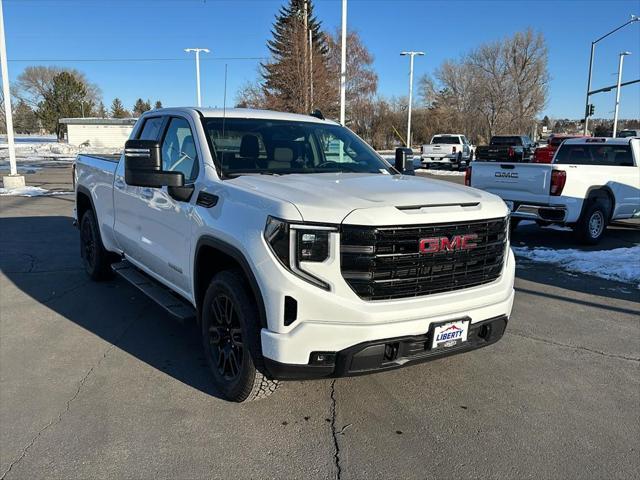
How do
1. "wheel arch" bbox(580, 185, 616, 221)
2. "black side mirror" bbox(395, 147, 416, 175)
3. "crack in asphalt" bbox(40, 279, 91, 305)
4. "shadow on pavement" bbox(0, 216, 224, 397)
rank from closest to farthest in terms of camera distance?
"shadow on pavement" bbox(0, 216, 224, 397), "black side mirror" bbox(395, 147, 416, 175), "crack in asphalt" bbox(40, 279, 91, 305), "wheel arch" bbox(580, 185, 616, 221)

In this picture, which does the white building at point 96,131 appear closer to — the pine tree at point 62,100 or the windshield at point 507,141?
the pine tree at point 62,100

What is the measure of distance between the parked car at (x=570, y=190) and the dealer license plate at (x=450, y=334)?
606 cm

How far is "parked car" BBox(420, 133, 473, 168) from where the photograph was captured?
29.4 meters

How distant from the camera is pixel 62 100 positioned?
72.8 metres

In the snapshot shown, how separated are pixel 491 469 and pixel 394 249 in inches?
50.6

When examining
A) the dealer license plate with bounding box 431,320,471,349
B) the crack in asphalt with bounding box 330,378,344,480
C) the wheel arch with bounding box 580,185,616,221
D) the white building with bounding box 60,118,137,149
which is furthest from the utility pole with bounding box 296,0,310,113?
the white building with bounding box 60,118,137,149

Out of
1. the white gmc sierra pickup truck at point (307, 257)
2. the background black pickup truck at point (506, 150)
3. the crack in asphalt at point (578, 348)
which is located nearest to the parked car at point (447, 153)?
the background black pickup truck at point (506, 150)

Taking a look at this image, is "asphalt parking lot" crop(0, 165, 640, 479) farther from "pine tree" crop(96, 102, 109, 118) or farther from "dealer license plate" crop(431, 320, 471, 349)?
"pine tree" crop(96, 102, 109, 118)

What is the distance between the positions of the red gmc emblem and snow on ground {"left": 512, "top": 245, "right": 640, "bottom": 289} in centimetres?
436

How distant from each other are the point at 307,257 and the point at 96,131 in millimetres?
58717

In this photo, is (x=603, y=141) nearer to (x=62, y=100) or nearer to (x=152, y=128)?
(x=152, y=128)

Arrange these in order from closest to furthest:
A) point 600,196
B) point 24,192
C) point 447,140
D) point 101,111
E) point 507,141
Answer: point 600,196
point 24,192
point 447,140
point 507,141
point 101,111

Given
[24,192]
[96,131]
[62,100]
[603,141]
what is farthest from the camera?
[62,100]

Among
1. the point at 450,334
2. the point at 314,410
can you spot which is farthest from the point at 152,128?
the point at 450,334
